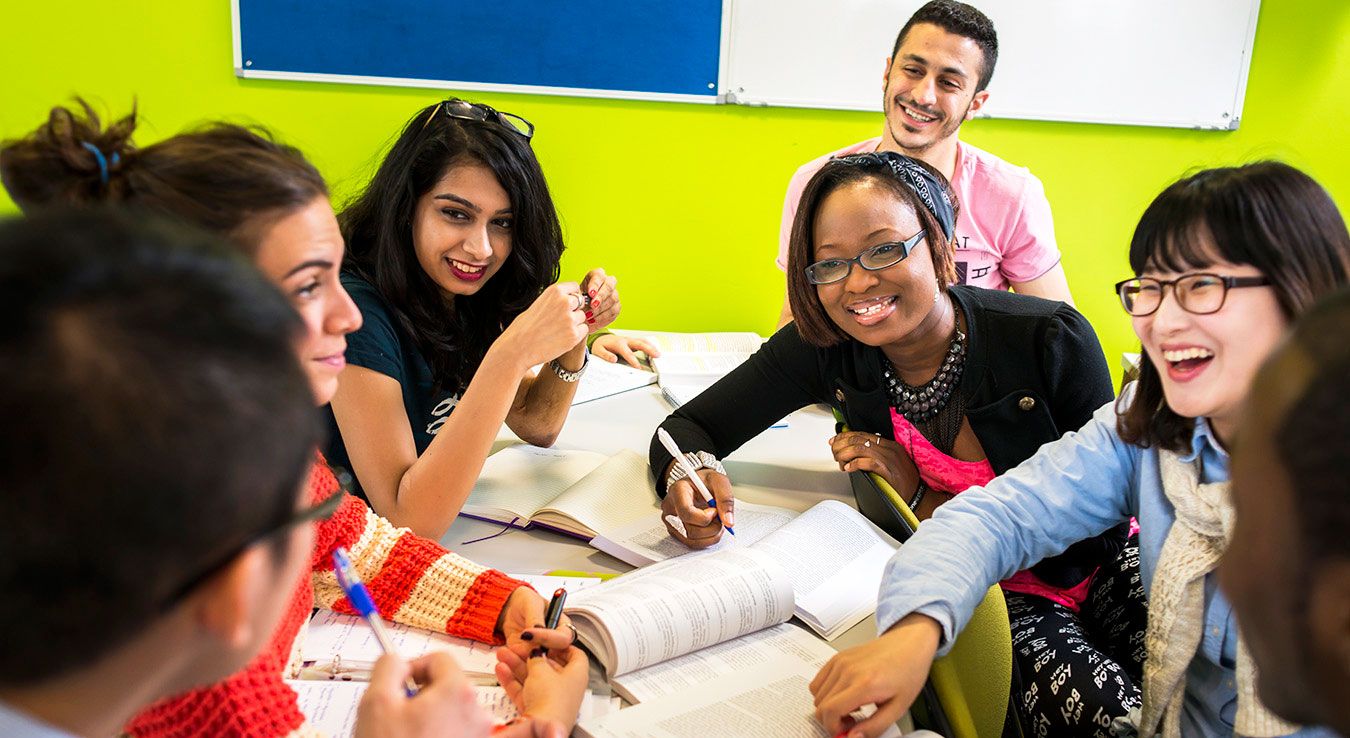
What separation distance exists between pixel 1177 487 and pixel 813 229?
0.68m

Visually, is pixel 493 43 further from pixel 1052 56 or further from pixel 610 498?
pixel 610 498

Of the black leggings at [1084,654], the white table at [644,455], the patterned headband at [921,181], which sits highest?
the patterned headband at [921,181]

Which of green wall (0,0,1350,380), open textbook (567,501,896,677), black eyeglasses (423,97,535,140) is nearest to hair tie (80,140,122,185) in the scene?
open textbook (567,501,896,677)

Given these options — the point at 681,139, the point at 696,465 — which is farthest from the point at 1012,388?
the point at 681,139

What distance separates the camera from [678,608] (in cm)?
108

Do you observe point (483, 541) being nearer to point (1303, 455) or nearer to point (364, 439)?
point (364, 439)

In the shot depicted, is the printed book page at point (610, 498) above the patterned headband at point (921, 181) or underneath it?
underneath

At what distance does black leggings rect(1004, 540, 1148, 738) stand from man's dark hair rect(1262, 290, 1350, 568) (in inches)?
31.3

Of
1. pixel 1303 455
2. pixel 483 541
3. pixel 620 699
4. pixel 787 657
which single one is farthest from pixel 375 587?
pixel 1303 455

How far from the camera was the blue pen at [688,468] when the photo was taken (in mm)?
1413

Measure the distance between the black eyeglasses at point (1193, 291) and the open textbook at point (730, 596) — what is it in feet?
1.53

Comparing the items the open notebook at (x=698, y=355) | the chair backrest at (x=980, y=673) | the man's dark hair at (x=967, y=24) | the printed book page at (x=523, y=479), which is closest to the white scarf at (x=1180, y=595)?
the chair backrest at (x=980, y=673)

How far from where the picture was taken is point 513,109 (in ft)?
9.98

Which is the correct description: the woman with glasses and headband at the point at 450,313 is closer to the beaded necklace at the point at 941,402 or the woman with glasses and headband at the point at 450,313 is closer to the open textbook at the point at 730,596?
the open textbook at the point at 730,596
